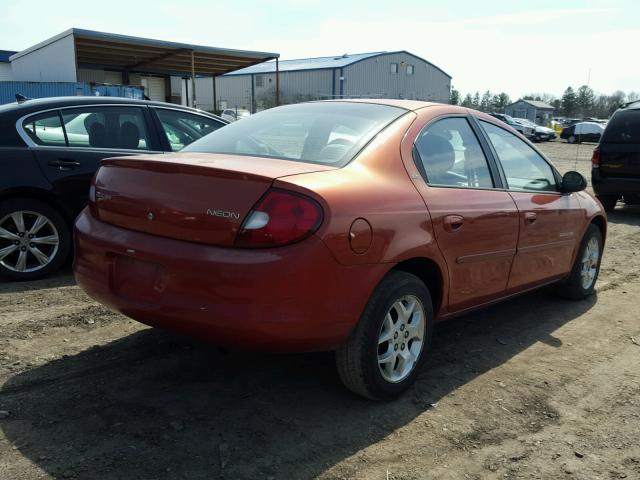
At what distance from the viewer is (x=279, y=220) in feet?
8.64

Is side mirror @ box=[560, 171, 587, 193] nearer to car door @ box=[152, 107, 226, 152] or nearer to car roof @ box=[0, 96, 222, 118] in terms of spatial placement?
car door @ box=[152, 107, 226, 152]

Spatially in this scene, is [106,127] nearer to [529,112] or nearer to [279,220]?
[279,220]

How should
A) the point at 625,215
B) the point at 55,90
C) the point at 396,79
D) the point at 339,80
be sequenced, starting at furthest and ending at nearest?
1. the point at 396,79
2. the point at 339,80
3. the point at 55,90
4. the point at 625,215

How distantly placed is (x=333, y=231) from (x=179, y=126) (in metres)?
3.89

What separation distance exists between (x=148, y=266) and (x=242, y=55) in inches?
901

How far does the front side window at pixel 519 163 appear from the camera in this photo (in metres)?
4.14

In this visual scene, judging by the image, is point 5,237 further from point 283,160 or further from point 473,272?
point 473,272

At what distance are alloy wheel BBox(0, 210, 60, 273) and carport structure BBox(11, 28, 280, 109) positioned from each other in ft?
55.5

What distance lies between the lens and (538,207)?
4.22 meters

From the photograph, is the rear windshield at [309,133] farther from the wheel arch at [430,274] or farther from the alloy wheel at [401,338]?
the alloy wheel at [401,338]

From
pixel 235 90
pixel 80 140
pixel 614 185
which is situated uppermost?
pixel 235 90

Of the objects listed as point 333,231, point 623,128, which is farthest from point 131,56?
point 333,231

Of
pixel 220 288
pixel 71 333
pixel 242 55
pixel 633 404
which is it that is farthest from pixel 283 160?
pixel 242 55

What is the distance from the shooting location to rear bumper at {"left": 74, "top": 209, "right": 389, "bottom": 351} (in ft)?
8.61
